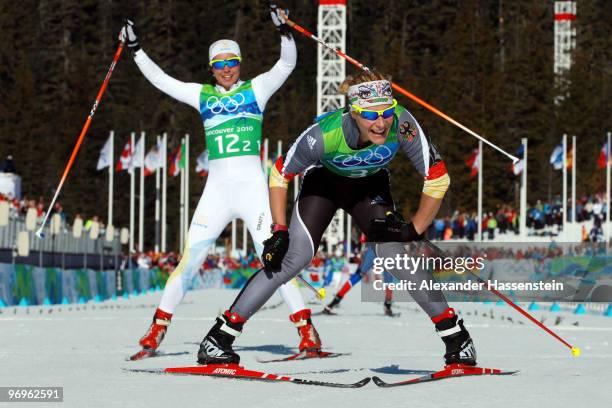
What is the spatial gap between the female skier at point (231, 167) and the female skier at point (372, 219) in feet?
5.29

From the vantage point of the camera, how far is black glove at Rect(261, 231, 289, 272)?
27.5 feet

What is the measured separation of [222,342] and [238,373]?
0.33 metres

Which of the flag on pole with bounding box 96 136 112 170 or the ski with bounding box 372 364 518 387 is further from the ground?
the flag on pole with bounding box 96 136 112 170

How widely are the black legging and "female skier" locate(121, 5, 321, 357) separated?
4.76 ft

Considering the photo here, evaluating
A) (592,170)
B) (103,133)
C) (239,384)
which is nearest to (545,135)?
(592,170)

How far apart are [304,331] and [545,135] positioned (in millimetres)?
96220

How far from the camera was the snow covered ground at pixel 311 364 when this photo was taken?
7.20 metres

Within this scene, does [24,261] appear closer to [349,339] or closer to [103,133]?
[349,339]

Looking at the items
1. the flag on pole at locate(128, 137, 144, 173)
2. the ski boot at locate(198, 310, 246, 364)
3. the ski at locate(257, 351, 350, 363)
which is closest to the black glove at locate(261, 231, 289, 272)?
the ski boot at locate(198, 310, 246, 364)

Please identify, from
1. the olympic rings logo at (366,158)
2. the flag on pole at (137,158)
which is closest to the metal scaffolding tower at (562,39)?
the flag on pole at (137,158)

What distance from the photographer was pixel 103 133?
10625cm

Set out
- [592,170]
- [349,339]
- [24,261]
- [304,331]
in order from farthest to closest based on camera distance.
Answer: [592,170], [24,261], [349,339], [304,331]

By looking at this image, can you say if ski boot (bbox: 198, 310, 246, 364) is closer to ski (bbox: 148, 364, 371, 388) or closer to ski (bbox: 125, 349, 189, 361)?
ski (bbox: 148, 364, 371, 388)

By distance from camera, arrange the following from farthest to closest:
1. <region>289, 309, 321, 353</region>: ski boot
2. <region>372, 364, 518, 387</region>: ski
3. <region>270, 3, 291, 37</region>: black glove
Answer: <region>270, 3, 291, 37</region>: black glove → <region>289, 309, 321, 353</region>: ski boot → <region>372, 364, 518, 387</region>: ski
